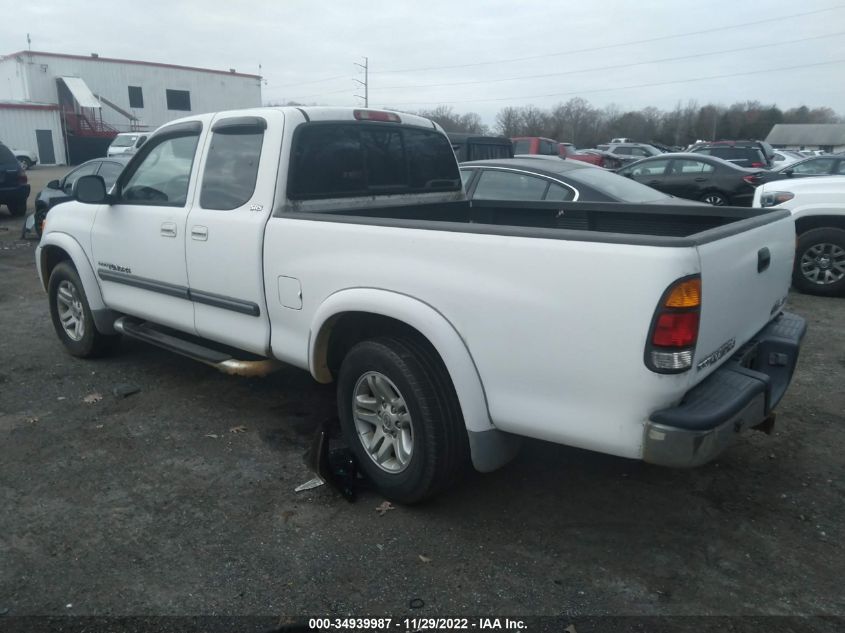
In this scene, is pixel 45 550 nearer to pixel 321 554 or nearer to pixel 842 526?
pixel 321 554

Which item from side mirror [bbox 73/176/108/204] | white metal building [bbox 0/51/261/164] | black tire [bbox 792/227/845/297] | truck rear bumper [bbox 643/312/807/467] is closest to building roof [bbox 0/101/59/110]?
white metal building [bbox 0/51/261/164]

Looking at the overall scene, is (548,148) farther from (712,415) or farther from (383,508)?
(712,415)

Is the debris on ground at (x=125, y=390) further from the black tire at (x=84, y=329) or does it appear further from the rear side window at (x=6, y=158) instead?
the rear side window at (x=6, y=158)

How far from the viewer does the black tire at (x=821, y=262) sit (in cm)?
789

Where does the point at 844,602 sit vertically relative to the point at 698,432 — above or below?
below

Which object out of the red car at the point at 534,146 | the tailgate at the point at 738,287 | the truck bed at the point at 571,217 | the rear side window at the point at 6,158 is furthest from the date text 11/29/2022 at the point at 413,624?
the red car at the point at 534,146

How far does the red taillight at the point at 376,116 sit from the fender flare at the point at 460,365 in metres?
1.54

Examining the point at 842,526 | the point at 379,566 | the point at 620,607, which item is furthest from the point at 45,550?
the point at 842,526

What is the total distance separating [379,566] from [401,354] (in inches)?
38.2

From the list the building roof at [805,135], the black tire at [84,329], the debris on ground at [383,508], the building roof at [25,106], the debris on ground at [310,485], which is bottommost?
the debris on ground at [383,508]

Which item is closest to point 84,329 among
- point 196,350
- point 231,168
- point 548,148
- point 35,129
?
point 196,350

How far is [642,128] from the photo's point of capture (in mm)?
75625

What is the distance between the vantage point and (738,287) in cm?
299

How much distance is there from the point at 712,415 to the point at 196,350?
3.25 metres
